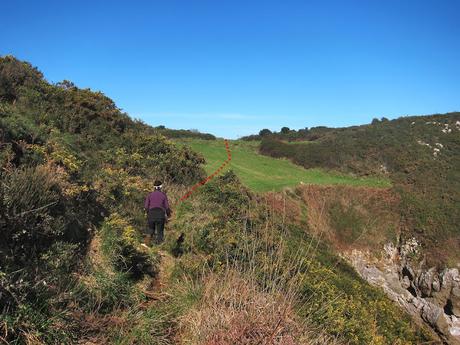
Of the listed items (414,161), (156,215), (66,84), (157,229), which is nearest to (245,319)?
(156,215)

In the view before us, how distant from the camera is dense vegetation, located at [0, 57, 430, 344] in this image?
4.37m

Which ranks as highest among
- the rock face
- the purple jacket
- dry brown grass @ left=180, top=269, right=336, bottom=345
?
the purple jacket

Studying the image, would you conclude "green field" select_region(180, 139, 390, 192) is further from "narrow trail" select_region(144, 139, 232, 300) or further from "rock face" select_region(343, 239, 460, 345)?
"narrow trail" select_region(144, 139, 232, 300)

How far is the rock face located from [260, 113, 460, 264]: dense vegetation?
3.54 ft

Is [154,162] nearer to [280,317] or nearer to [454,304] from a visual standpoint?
[280,317]

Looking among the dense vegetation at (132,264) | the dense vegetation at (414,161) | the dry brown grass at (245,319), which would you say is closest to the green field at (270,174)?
the dense vegetation at (414,161)

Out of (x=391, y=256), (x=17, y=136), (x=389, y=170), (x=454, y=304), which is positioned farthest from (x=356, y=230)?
(x=17, y=136)

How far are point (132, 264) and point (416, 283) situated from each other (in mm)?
16066

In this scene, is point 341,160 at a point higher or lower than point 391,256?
higher

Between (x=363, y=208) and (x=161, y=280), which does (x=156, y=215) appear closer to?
(x=161, y=280)

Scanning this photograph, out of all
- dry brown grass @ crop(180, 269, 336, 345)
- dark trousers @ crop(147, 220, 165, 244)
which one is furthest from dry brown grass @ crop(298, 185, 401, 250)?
dry brown grass @ crop(180, 269, 336, 345)

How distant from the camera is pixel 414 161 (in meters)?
28.1

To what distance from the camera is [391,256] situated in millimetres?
19578

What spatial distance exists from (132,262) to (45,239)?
5.59ft
